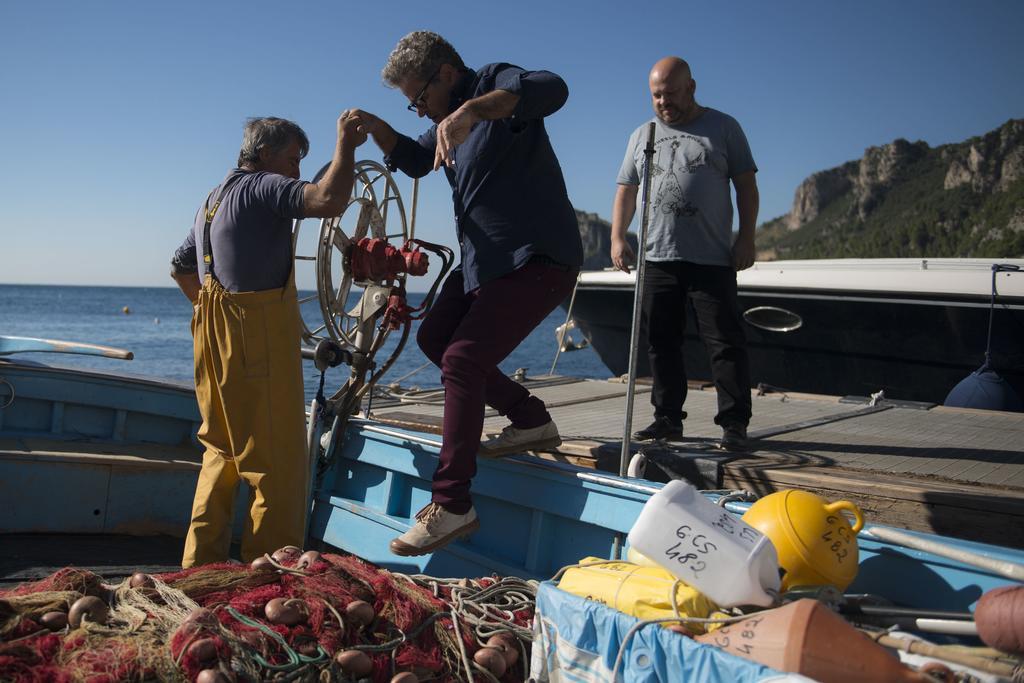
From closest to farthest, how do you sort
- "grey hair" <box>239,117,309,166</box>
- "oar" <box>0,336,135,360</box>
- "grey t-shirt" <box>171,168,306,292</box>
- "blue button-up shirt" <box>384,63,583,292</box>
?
1. "blue button-up shirt" <box>384,63,583,292</box>
2. "grey t-shirt" <box>171,168,306,292</box>
3. "grey hair" <box>239,117,309,166</box>
4. "oar" <box>0,336,135,360</box>

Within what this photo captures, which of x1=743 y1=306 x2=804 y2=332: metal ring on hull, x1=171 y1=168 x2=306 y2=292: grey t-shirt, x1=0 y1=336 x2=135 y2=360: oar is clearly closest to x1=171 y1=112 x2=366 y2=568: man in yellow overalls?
x1=171 y1=168 x2=306 y2=292: grey t-shirt

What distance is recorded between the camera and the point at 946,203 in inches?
734

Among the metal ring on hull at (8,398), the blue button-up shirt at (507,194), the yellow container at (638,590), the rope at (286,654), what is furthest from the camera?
the metal ring on hull at (8,398)

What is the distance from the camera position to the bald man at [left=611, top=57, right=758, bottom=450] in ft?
13.3

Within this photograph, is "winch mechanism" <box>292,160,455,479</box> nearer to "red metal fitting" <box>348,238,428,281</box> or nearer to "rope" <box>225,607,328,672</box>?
"red metal fitting" <box>348,238,428,281</box>

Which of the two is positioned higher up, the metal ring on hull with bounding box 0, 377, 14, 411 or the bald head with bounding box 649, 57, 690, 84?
the bald head with bounding box 649, 57, 690, 84

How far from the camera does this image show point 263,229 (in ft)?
11.7

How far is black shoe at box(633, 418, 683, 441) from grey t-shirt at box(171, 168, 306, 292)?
6.06ft

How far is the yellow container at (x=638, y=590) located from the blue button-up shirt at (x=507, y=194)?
118 centimetres

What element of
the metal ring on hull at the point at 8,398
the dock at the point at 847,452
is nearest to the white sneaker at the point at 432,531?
the dock at the point at 847,452

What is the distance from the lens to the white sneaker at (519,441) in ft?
11.6

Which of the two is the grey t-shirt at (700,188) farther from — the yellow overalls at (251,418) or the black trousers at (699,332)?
the yellow overalls at (251,418)

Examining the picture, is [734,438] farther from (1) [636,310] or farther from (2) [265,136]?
(2) [265,136]

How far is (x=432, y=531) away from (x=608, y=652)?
1.10 meters
